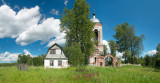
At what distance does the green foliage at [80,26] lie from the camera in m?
23.8

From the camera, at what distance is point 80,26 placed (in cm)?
2436

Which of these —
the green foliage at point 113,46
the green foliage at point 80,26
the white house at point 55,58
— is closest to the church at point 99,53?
the green foliage at point 80,26

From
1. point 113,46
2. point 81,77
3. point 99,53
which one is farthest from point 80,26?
point 113,46

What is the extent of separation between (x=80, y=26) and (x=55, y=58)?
10.7 m

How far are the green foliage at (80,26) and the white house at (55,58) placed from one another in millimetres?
4686

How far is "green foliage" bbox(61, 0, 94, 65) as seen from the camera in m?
23.8

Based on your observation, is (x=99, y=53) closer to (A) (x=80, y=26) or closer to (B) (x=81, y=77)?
(A) (x=80, y=26)

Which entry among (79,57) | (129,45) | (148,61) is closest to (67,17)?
(79,57)

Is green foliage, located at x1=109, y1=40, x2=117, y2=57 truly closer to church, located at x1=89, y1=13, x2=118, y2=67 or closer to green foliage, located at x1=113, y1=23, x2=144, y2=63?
green foliage, located at x1=113, y1=23, x2=144, y2=63

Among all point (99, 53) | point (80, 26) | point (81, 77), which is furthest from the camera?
point (99, 53)

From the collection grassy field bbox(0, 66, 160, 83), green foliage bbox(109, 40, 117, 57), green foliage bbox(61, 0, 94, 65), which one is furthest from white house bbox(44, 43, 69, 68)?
green foliage bbox(109, 40, 117, 57)

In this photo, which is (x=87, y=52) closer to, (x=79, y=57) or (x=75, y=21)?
(x=75, y=21)

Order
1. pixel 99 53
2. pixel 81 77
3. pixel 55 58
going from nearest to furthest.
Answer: pixel 81 77 < pixel 55 58 < pixel 99 53

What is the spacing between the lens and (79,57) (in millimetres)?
15352
